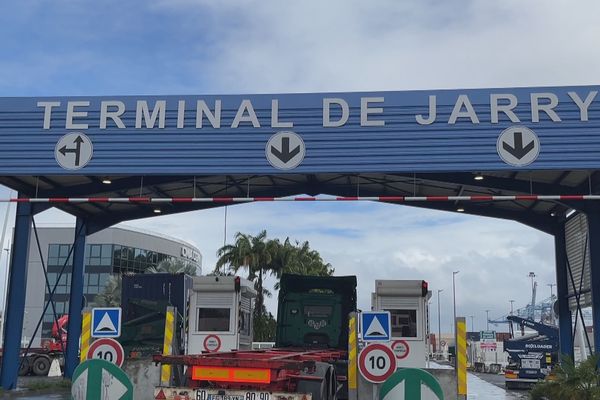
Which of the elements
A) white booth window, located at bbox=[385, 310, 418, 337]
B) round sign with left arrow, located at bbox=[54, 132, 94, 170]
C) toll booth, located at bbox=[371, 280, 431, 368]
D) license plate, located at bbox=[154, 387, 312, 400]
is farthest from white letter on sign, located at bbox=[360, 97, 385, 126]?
license plate, located at bbox=[154, 387, 312, 400]

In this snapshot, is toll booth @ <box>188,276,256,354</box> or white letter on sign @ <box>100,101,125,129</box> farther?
toll booth @ <box>188,276,256,354</box>

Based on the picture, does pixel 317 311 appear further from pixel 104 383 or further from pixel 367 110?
pixel 104 383

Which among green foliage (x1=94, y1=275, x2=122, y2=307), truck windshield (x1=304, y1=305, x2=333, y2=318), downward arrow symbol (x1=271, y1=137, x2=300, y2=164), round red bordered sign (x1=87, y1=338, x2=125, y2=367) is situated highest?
downward arrow symbol (x1=271, y1=137, x2=300, y2=164)

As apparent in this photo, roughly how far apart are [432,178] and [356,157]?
3.57m

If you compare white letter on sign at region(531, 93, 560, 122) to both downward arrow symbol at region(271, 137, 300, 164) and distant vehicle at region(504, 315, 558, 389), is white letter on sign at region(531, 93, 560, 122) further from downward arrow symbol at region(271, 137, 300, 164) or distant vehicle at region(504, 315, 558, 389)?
distant vehicle at region(504, 315, 558, 389)

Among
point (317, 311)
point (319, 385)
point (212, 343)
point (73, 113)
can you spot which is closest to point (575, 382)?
point (317, 311)

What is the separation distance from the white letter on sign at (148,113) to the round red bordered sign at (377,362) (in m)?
9.32

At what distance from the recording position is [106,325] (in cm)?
1171

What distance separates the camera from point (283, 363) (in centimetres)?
898

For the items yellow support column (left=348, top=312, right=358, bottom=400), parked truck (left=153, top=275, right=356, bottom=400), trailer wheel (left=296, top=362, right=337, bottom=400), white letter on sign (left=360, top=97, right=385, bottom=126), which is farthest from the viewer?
white letter on sign (left=360, top=97, right=385, bottom=126)

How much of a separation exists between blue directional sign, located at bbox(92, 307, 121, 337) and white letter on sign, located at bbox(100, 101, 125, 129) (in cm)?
749

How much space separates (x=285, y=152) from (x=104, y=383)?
11156 mm

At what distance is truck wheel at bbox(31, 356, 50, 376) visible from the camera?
3291 cm

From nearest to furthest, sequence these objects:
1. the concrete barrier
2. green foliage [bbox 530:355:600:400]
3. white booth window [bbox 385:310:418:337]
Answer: the concrete barrier < green foliage [bbox 530:355:600:400] < white booth window [bbox 385:310:418:337]
